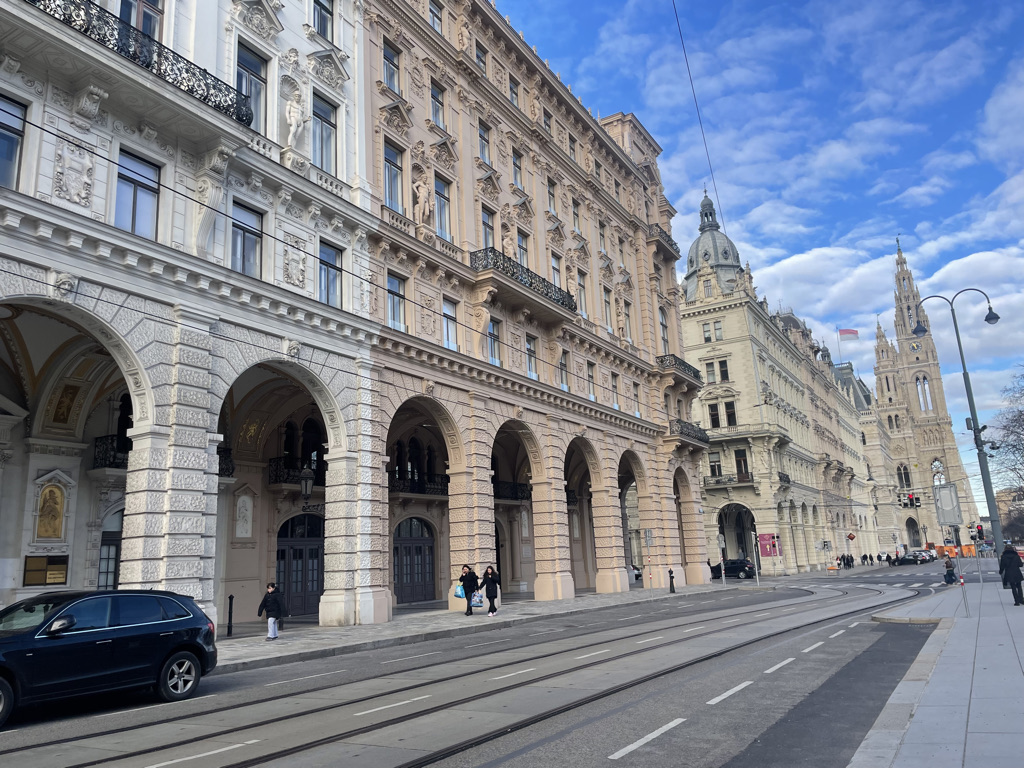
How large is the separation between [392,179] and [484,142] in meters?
7.78

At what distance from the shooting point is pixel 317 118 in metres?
23.5

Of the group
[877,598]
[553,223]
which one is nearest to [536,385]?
[553,223]

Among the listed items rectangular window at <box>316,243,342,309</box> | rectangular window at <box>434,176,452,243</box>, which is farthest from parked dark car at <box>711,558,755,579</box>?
rectangular window at <box>316,243,342,309</box>

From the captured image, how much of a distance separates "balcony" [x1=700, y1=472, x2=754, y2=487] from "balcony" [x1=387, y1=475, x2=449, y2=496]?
37.9 meters

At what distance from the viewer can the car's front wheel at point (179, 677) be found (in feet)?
36.6

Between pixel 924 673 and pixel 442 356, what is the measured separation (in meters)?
18.2

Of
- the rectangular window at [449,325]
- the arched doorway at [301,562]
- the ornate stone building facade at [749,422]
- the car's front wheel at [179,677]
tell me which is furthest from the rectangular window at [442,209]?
the ornate stone building facade at [749,422]

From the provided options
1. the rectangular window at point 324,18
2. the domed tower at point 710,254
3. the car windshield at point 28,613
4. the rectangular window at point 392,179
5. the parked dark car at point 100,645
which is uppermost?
the domed tower at point 710,254

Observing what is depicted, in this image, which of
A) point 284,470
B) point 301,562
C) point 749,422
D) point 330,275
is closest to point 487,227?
point 330,275

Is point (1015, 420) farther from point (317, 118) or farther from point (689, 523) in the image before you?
point (317, 118)

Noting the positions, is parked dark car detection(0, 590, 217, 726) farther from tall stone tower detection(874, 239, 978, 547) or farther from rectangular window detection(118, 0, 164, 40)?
tall stone tower detection(874, 239, 978, 547)

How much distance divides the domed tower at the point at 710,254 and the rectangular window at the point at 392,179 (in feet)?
171

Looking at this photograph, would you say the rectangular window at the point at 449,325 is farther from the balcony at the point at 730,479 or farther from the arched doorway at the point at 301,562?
the balcony at the point at 730,479

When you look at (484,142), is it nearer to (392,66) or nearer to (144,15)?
(392,66)
